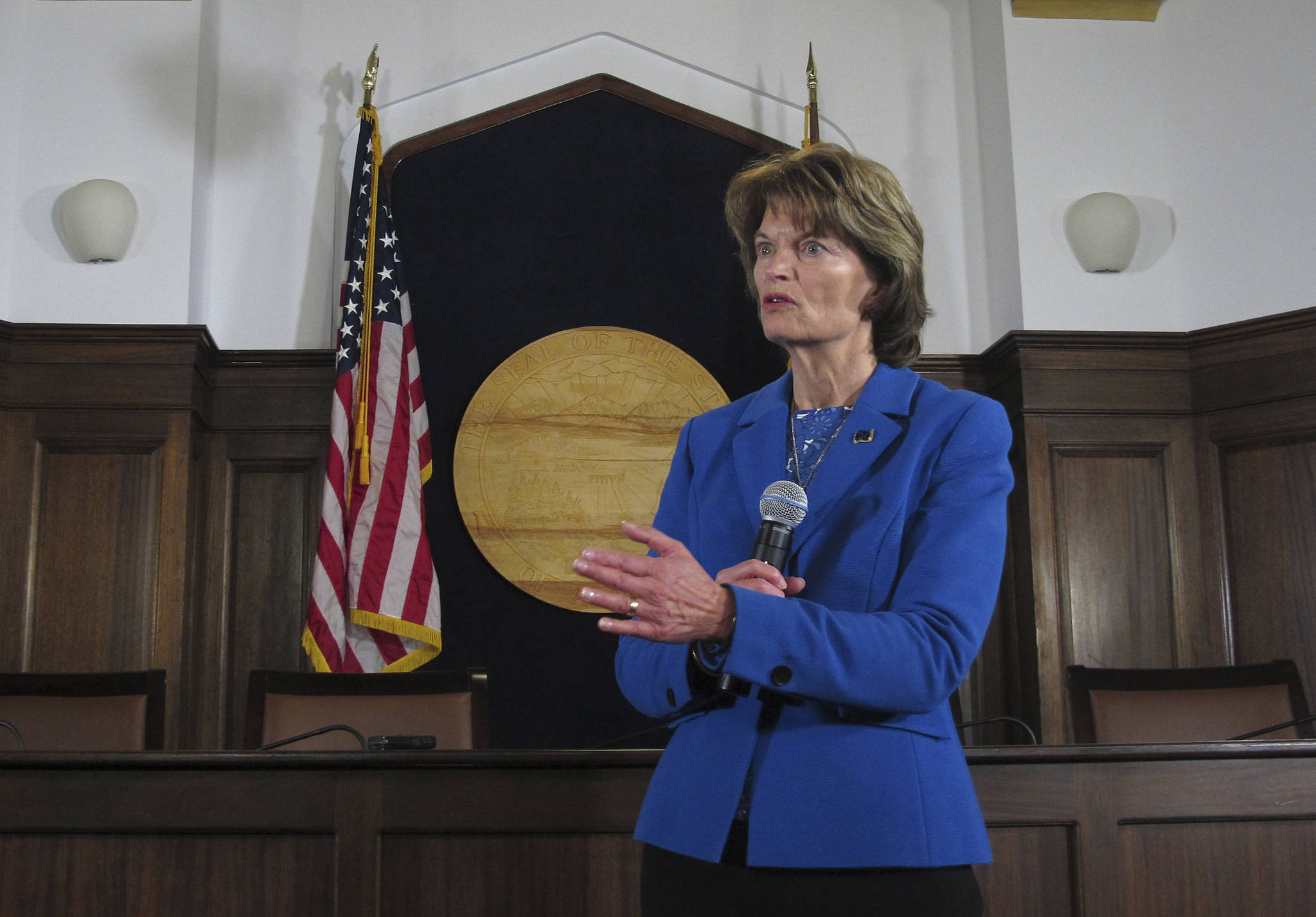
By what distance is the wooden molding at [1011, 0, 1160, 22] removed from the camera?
495cm

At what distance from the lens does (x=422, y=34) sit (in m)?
5.14

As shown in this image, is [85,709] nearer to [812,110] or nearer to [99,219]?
[99,219]

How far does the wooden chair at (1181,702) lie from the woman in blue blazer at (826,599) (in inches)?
74.7

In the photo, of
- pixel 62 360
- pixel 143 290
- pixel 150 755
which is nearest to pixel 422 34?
pixel 143 290

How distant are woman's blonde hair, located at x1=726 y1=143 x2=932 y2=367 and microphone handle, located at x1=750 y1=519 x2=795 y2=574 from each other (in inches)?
13.7

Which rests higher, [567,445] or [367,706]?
[567,445]

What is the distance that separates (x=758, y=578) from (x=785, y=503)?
0.37 feet

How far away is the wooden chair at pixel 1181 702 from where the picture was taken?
3.01 m

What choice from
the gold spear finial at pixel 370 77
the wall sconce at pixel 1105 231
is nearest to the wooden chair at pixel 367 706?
the gold spear finial at pixel 370 77

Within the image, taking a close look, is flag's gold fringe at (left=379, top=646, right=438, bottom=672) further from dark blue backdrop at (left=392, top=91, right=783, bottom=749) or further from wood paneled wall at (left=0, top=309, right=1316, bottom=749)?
wood paneled wall at (left=0, top=309, right=1316, bottom=749)

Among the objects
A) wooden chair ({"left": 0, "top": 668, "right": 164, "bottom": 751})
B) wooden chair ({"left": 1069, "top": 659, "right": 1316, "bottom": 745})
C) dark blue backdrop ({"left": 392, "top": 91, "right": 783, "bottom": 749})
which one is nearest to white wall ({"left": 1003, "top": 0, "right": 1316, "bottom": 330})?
dark blue backdrop ({"left": 392, "top": 91, "right": 783, "bottom": 749})

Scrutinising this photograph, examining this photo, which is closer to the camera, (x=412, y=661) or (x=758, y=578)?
(x=758, y=578)

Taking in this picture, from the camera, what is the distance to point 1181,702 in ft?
9.96

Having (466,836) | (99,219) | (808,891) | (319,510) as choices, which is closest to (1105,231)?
(319,510)
